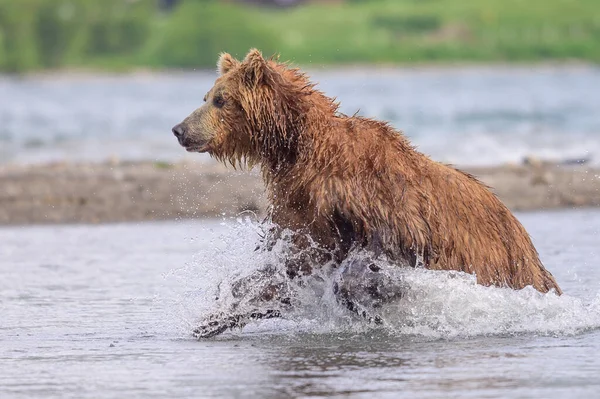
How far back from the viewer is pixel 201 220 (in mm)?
14016

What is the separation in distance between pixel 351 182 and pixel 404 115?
2702 cm

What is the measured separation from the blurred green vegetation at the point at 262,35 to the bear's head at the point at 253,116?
6041 cm

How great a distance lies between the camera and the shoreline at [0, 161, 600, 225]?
14.3 m

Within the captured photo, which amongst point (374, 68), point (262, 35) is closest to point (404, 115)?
point (374, 68)

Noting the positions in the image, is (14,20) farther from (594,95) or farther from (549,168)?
(549,168)

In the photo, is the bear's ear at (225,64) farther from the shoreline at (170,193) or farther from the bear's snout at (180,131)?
the shoreline at (170,193)

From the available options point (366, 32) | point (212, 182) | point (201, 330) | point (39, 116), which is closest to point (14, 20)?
point (366, 32)

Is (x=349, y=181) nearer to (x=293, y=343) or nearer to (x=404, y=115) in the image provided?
(x=293, y=343)

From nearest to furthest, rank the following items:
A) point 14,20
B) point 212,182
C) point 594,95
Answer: point 212,182
point 594,95
point 14,20

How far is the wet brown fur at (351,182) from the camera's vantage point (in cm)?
742

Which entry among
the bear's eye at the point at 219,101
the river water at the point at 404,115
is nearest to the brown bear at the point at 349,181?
the bear's eye at the point at 219,101

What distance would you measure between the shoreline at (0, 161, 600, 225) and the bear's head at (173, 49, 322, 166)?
5878 millimetres

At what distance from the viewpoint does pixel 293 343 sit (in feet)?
24.8

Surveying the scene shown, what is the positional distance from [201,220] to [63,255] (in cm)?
263
